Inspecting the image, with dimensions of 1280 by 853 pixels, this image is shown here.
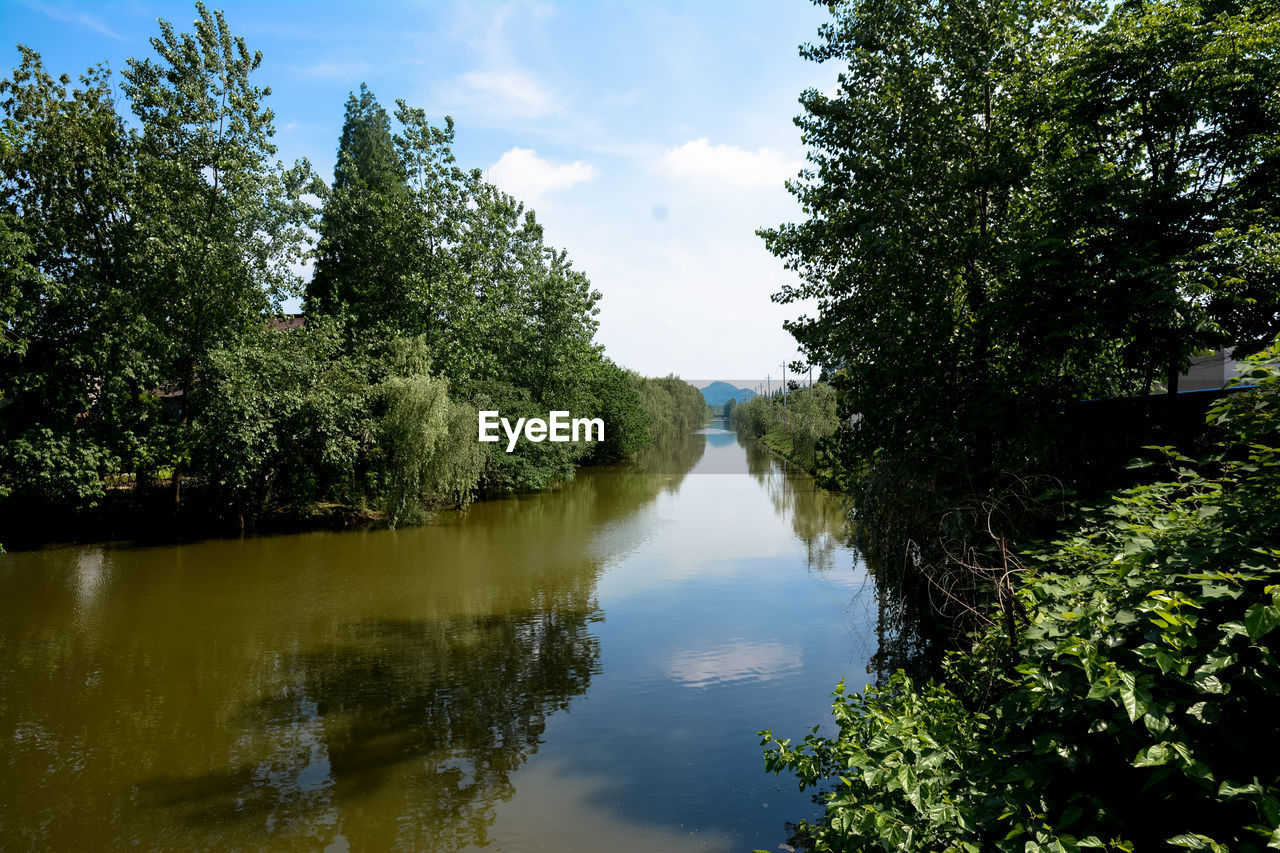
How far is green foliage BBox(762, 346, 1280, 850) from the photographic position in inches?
111

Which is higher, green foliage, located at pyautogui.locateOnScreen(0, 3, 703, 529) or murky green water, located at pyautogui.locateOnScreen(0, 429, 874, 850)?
green foliage, located at pyautogui.locateOnScreen(0, 3, 703, 529)

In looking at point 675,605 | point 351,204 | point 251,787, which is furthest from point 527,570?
point 351,204

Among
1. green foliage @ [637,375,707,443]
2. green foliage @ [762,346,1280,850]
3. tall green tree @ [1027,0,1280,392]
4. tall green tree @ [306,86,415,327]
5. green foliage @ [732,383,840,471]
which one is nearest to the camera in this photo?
green foliage @ [762,346,1280,850]

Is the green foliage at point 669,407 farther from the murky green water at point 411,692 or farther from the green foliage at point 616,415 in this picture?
the murky green water at point 411,692

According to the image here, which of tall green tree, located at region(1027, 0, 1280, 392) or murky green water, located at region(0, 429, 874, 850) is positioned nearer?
murky green water, located at region(0, 429, 874, 850)

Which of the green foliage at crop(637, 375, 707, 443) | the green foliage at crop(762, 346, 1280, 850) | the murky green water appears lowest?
the murky green water

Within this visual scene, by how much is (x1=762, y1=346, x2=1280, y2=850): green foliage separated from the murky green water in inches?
115

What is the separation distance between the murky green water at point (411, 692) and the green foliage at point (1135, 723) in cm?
291

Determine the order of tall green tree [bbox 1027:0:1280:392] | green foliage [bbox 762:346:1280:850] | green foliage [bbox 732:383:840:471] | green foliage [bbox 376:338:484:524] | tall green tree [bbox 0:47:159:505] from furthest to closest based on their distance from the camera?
green foliage [bbox 732:383:840:471] < green foliage [bbox 376:338:484:524] < tall green tree [bbox 0:47:159:505] < tall green tree [bbox 1027:0:1280:392] < green foliage [bbox 762:346:1280:850]

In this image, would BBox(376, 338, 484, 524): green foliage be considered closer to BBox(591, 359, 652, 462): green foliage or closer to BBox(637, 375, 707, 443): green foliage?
BBox(591, 359, 652, 462): green foliage

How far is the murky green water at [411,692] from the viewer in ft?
21.3

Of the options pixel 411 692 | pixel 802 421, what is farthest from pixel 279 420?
pixel 802 421

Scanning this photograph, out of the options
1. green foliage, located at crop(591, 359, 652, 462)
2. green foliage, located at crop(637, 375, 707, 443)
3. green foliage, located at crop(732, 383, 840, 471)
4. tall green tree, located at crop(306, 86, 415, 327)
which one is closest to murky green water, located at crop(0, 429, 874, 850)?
green foliage, located at crop(732, 383, 840, 471)

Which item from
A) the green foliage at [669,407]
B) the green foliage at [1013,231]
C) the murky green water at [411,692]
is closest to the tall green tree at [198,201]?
the murky green water at [411,692]
